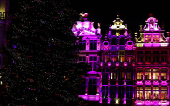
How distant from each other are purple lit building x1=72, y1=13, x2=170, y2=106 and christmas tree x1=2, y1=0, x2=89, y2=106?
10629 millimetres

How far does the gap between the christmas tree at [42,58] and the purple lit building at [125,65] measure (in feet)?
34.9

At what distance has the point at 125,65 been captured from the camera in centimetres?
2436

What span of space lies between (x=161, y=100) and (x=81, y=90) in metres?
7.36

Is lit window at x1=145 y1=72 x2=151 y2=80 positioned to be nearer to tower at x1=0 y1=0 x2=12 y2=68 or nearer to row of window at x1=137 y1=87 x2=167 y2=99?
row of window at x1=137 y1=87 x2=167 y2=99

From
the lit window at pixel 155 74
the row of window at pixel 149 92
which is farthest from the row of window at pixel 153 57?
the row of window at pixel 149 92

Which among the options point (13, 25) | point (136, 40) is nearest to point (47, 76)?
point (13, 25)

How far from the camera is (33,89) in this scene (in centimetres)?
1258

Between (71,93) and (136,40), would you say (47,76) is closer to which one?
(71,93)

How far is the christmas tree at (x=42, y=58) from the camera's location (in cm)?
1266

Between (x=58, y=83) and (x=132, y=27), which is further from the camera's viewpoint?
(x=132, y=27)

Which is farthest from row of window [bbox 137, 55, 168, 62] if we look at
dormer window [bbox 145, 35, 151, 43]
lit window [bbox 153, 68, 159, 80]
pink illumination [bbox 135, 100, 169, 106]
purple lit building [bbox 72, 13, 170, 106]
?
pink illumination [bbox 135, 100, 169, 106]

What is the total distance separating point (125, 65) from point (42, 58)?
13.0m

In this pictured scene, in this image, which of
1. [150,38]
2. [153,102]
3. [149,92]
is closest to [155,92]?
[149,92]

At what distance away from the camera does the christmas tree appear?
41.5ft
